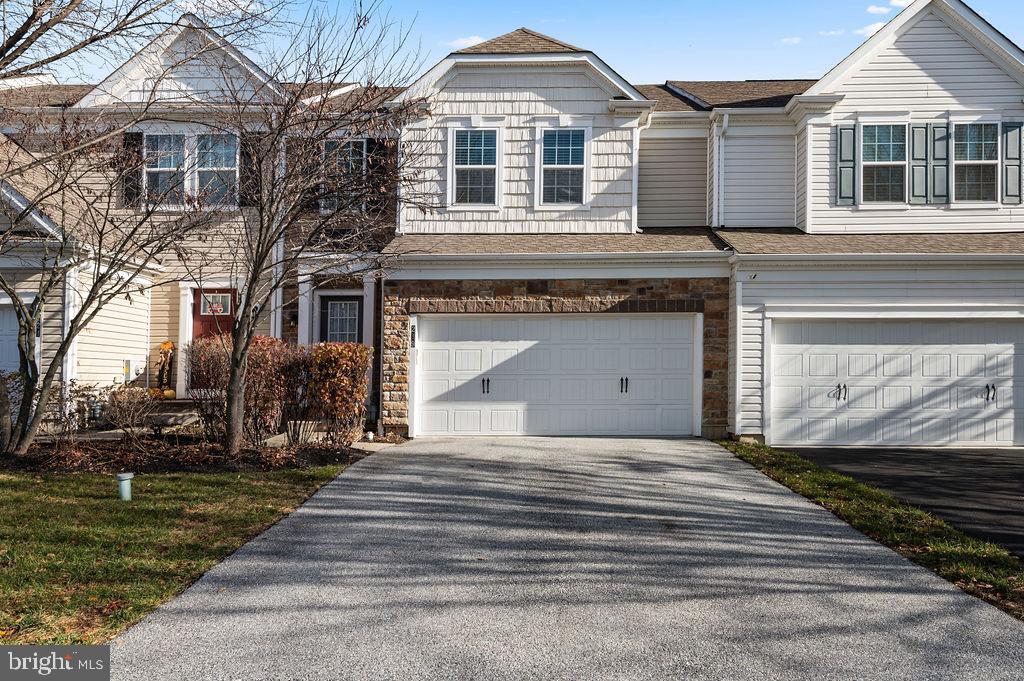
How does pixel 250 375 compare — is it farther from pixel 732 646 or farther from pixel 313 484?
pixel 732 646

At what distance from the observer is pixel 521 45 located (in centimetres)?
1430

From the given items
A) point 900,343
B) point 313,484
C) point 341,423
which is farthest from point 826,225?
point 313,484

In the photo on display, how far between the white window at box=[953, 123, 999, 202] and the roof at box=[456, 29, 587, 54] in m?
7.11

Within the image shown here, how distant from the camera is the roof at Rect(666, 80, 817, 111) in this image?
48.4 ft

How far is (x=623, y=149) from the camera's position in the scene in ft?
45.8

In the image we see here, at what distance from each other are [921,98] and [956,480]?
25.4ft

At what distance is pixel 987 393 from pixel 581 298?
6785 mm

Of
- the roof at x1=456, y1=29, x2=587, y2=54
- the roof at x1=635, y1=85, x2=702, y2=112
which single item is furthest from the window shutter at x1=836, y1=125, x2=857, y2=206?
the roof at x1=456, y1=29, x2=587, y2=54

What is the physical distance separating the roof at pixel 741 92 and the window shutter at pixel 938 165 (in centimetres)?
262

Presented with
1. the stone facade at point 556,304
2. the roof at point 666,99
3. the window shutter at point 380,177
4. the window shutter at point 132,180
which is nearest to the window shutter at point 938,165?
the roof at point 666,99

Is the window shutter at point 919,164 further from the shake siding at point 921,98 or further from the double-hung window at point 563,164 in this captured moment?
the double-hung window at point 563,164

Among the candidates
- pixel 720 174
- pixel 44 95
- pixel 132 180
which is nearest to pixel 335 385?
pixel 132 180

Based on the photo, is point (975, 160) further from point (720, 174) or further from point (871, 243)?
point (720, 174)

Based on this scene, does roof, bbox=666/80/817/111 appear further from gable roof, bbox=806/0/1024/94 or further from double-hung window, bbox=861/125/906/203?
double-hung window, bbox=861/125/906/203
